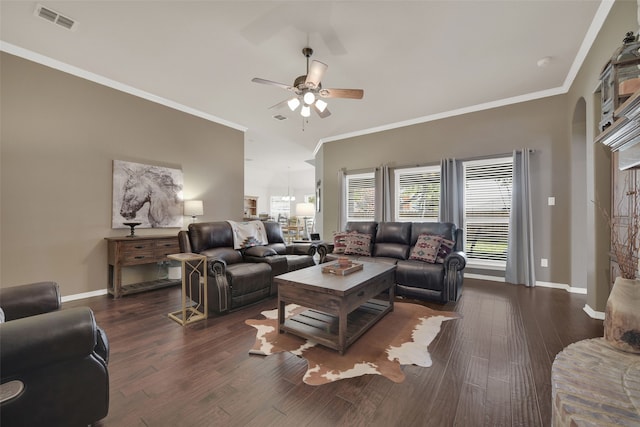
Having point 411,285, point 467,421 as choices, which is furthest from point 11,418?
point 411,285

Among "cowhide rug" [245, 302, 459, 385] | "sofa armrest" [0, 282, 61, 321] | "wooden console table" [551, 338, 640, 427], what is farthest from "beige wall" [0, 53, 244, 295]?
"wooden console table" [551, 338, 640, 427]

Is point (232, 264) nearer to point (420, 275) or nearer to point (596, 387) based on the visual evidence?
point (420, 275)

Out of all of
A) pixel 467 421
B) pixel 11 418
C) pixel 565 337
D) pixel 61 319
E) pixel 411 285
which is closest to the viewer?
pixel 11 418

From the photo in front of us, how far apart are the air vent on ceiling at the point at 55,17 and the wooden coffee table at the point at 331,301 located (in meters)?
3.35

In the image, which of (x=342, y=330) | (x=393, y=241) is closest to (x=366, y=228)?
(x=393, y=241)

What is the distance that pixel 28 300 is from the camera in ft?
5.42

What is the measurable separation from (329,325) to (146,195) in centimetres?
362

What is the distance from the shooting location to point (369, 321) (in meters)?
2.65

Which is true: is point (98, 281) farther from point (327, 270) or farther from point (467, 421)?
point (467, 421)

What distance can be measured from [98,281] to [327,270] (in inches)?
135

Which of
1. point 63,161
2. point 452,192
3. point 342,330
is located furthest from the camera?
point 452,192

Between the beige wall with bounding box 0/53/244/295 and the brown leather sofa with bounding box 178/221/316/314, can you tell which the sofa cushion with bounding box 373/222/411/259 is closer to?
the brown leather sofa with bounding box 178/221/316/314

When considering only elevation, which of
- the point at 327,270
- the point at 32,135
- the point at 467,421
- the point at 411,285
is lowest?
the point at 467,421

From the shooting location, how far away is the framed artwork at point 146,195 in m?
3.94
